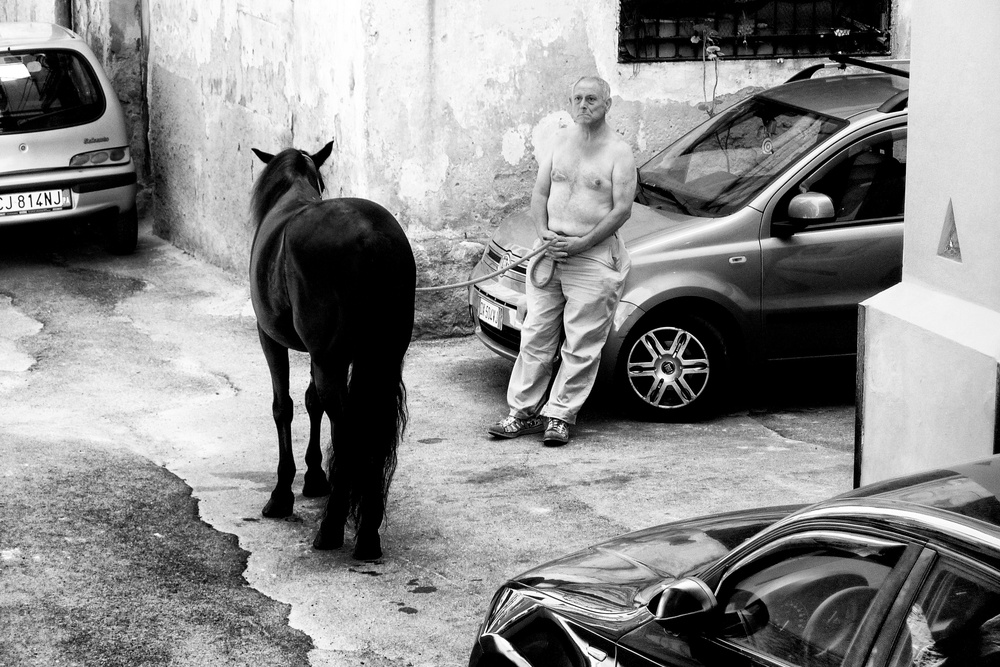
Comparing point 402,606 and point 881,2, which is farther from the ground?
point 881,2

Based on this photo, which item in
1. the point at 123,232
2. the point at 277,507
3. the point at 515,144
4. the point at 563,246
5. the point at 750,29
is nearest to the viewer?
the point at 277,507

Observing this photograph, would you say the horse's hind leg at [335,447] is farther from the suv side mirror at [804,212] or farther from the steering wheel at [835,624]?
the suv side mirror at [804,212]

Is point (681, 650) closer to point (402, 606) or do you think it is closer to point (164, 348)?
point (402, 606)

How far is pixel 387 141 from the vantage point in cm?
920

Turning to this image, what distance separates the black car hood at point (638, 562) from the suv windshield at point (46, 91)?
A: 344 inches

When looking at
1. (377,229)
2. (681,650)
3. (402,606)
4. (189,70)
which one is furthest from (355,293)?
(189,70)

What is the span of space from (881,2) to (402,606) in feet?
22.7

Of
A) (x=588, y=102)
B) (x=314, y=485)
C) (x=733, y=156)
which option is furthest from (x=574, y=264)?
(x=314, y=485)

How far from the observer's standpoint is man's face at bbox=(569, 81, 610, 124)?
7.02 m

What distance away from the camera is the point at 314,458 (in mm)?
6434

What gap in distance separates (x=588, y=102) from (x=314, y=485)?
2533 millimetres

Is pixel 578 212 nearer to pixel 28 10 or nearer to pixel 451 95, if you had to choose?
pixel 451 95

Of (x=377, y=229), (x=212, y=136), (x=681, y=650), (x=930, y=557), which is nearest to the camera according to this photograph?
(x=930, y=557)

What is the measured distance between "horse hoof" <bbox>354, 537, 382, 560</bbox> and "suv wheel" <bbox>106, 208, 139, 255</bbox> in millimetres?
7052
